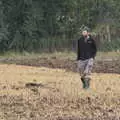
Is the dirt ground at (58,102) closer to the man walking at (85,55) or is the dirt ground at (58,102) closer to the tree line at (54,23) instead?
the man walking at (85,55)

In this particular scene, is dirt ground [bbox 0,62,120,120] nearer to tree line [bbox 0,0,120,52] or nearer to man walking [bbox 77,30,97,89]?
man walking [bbox 77,30,97,89]

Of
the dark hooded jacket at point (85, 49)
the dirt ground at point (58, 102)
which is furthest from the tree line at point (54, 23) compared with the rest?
the dirt ground at point (58, 102)

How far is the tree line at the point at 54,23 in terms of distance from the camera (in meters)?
44.8

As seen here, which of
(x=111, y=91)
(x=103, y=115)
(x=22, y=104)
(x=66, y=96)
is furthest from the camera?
(x=111, y=91)

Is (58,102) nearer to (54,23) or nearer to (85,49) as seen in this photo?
(85,49)

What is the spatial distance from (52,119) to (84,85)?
5.65m

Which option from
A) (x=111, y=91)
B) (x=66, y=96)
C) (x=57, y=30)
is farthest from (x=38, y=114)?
(x=57, y=30)

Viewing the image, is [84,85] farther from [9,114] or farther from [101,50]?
[101,50]

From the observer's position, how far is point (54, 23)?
155 ft

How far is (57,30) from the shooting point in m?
47.8

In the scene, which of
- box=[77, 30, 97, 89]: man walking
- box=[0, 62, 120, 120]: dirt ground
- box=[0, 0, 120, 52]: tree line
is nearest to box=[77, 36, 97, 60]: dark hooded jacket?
box=[77, 30, 97, 89]: man walking

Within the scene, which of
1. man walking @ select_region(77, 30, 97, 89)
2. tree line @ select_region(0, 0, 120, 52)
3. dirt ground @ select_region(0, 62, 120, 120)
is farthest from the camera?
tree line @ select_region(0, 0, 120, 52)

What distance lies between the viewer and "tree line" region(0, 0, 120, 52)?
4481cm

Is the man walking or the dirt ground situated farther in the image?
the man walking
